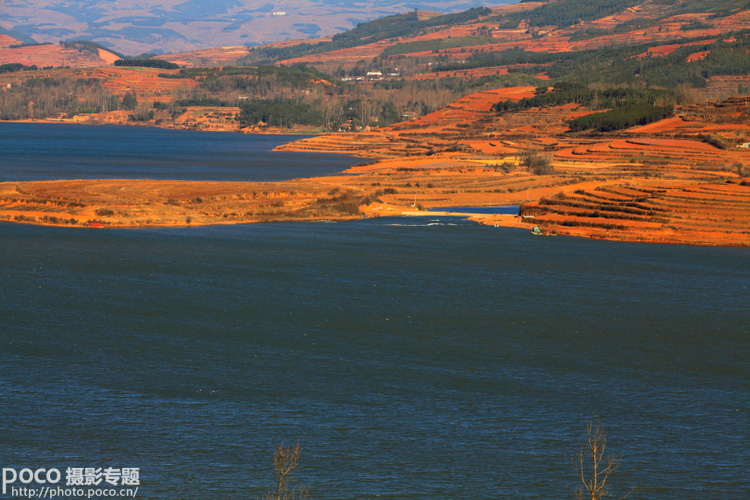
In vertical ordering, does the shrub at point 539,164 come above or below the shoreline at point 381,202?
above

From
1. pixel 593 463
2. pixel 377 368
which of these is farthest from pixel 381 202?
pixel 593 463

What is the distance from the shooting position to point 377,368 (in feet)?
119

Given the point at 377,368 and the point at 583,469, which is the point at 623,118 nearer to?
the point at 377,368

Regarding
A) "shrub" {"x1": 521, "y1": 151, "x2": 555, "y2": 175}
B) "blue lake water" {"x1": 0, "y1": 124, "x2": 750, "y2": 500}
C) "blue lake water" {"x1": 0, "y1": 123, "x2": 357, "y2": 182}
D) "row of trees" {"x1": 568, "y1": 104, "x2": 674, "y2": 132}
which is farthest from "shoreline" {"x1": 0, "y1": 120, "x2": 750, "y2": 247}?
"row of trees" {"x1": 568, "y1": 104, "x2": 674, "y2": 132}

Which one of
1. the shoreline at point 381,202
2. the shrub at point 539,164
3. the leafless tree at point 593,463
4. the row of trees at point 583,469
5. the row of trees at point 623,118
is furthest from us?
the row of trees at point 623,118

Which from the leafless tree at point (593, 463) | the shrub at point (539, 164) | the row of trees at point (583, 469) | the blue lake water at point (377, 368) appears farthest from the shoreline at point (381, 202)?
the row of trees at point (583, 469)

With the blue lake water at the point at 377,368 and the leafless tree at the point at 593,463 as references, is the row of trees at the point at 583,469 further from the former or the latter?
the blue lake water at the point at 377,368

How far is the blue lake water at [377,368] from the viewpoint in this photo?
27047 millimetres

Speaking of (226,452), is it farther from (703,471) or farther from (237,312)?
(237,312)

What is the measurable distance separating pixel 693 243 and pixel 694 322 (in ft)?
87.2

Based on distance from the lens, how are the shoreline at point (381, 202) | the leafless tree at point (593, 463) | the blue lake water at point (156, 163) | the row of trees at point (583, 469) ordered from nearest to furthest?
1. the row of trees at point (583, 469)
2. the leafless tree at point (593, 463)
3. the shoreline at point (381, 202)
4. the blue lake water at point (156, 163)

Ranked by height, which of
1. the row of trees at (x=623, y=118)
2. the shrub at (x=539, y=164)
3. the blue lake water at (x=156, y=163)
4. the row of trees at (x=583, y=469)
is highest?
the row of trees at (x=623, y=118)

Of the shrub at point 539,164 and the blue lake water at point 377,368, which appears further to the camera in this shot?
the shrub at point 539,164

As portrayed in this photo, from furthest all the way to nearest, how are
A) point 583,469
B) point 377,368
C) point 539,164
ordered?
1. point 539,164
2. point 377,368
3. point 583,469
